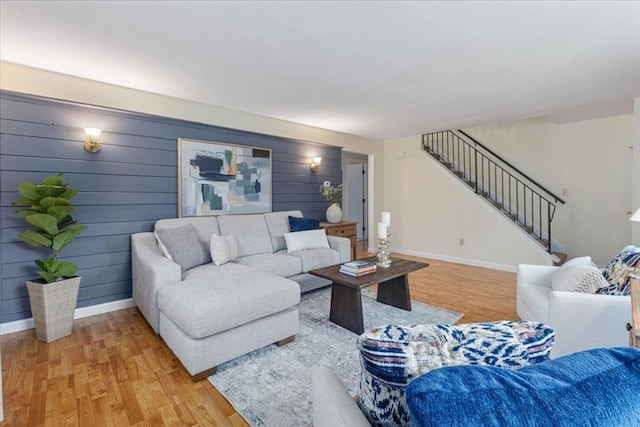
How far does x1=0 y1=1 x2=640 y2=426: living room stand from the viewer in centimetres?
268

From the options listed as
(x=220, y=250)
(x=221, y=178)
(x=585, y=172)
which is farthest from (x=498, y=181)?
(x=220, y=250)

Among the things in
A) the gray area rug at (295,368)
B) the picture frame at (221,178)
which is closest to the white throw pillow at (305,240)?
the picture frame at (221,178)

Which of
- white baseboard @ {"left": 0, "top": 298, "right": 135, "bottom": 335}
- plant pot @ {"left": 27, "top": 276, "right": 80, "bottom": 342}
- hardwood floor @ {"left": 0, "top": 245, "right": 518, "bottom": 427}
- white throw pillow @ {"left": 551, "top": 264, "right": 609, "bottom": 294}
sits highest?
white throw pillow @ {"left": 551, "top": 264, "right": 609, "bottom": 294}

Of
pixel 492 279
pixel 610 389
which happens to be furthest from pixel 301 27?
pixel 492 279

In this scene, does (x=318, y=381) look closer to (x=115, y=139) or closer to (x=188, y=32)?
(x=188, y=32)

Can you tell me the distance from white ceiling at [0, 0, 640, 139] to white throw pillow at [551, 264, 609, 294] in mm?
1669

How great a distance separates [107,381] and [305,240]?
230 centimetres

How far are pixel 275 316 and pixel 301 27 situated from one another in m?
2.10

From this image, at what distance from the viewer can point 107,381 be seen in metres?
1.87

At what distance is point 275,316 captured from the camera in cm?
223

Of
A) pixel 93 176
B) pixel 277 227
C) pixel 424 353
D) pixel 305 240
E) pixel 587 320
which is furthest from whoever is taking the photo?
pixel 277 227

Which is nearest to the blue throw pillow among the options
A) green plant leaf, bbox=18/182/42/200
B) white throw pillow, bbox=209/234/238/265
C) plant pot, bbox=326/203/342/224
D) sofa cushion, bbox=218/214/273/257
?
sofa cushion, bbox=218/214/273/257

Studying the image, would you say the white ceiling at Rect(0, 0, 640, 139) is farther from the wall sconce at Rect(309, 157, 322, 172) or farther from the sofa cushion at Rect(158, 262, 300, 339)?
the sofa cushion at Rect(158, 262, 300, 339)

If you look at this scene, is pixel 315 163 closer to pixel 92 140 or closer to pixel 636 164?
pixel 92 140
